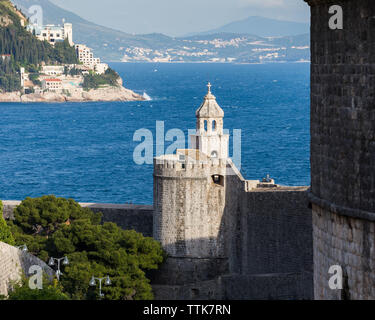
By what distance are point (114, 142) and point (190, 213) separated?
82.5m

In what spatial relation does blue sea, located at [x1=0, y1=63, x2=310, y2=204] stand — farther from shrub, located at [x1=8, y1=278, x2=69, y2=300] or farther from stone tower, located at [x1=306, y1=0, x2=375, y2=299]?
stone tower, located at [x1=306, y1=0, x2=375, y2=299]

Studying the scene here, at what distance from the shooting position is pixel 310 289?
29781 millimetres

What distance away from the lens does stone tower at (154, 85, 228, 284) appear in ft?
108

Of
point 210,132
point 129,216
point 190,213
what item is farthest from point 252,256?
point 129,216

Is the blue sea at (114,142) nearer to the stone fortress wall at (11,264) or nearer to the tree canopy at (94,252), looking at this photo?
the tree canopy at (94,252)

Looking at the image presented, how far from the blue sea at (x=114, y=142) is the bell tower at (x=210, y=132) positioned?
529 inches

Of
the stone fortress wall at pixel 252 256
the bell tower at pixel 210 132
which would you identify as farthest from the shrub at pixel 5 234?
the bell tower at pixel 210 132

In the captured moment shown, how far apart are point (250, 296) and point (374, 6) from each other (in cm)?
2290

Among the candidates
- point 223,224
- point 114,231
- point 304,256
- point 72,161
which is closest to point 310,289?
point 304,256

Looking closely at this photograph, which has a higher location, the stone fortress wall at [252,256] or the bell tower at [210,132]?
the bell tower at [210,132]

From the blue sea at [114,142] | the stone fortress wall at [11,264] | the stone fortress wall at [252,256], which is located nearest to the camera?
the stone fortress wall at [11,264]

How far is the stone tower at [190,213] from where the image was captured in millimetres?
33031
